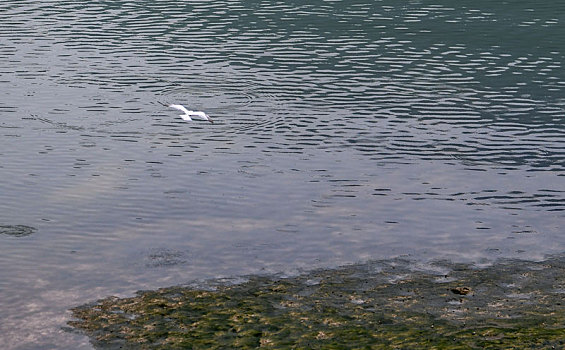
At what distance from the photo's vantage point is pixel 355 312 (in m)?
33.9

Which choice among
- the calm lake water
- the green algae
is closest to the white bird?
the calm lake water

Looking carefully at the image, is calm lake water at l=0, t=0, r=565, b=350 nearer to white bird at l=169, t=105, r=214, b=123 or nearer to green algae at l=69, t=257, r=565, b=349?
white bird at l=169, t=105, r=214, b=123

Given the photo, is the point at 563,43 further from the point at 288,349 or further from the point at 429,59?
the point at 288,349

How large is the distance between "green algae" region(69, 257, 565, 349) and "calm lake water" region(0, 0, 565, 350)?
5.36ft

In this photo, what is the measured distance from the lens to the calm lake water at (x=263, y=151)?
41.1 m

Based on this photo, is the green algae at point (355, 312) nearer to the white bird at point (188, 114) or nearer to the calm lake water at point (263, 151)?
the calm lake water at point (263, 151)

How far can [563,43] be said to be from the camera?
84.1m

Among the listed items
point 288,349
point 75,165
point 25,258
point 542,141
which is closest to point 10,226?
point 25,258

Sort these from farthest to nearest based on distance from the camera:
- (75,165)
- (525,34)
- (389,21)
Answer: (389,21), (525,34), (75,165)

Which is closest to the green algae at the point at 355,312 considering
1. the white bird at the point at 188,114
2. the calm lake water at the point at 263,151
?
the calm lake water at the point at 263,151

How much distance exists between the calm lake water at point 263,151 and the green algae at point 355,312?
5.36 feet

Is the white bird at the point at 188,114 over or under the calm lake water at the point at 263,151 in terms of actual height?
over

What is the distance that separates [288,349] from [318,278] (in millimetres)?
7574

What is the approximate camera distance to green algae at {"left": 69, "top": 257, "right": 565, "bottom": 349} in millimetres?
31375
